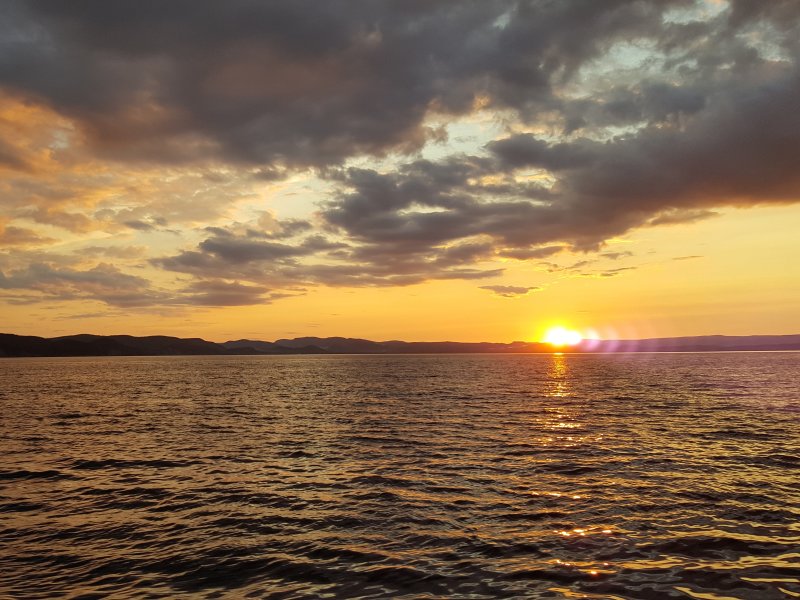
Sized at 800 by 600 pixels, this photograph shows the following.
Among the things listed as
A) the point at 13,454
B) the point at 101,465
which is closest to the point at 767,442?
the point at 101,465

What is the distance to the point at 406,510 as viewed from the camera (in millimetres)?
21344

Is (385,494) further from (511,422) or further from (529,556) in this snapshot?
(511,422)

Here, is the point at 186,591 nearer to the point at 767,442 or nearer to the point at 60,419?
the point at 767,442

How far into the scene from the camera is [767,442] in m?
35.4

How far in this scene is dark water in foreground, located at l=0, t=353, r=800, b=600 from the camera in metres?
14.8

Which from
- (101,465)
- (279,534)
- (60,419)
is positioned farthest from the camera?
(60,419)

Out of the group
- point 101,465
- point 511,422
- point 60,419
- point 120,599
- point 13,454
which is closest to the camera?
point 120,599

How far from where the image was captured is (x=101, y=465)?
3109cm

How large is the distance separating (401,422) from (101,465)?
82.6 feet

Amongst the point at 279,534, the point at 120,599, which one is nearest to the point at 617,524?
the point at 279,534

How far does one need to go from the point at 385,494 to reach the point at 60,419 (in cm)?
4466

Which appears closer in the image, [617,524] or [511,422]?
[617,524]

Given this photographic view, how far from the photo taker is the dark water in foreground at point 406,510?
582 inches

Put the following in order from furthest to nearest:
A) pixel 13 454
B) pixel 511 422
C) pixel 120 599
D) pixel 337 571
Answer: pixel 511 422
pixel 13 454
pixel 337 571
pixel 120 599
